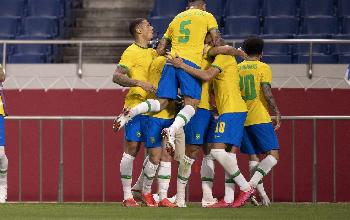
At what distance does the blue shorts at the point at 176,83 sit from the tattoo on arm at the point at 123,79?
433 mm

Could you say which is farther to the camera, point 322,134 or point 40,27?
point 40,27

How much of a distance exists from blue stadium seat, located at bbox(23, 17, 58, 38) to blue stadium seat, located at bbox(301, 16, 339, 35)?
13.4ft

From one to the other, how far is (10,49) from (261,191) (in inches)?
271

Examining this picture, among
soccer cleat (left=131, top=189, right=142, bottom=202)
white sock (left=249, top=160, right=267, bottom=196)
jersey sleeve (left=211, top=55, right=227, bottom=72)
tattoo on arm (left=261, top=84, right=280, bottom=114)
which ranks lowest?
soccer cleat (left=131, top=189, right=142, bottom=202)

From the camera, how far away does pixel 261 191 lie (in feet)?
46.5

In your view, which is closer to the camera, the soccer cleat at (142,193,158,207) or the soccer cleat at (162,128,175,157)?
the soccer cleat at (162,128,175,157)

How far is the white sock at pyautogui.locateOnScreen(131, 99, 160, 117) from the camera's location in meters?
12.6

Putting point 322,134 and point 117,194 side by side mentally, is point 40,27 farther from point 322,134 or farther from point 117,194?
point 322,134

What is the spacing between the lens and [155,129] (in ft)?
43.2

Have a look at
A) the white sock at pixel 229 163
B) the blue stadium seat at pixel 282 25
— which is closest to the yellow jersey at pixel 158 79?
the white sock at pixel 229 163

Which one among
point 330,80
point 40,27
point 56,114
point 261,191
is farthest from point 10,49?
point 261,191

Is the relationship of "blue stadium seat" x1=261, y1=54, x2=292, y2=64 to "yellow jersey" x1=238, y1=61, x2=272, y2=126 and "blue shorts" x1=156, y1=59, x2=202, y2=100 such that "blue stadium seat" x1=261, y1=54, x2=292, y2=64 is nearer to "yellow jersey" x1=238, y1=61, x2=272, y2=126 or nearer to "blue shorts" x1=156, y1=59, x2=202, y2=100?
"yellow jersey" x1=238, y1=61, x2=272, y2=126

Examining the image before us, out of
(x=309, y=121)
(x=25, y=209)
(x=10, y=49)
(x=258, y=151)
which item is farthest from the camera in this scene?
(x=10, y=49)

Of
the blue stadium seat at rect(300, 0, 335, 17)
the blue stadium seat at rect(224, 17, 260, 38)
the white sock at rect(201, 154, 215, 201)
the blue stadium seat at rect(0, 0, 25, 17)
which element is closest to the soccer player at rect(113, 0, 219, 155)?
the white sock at rect(201, 154, 215, 201)
